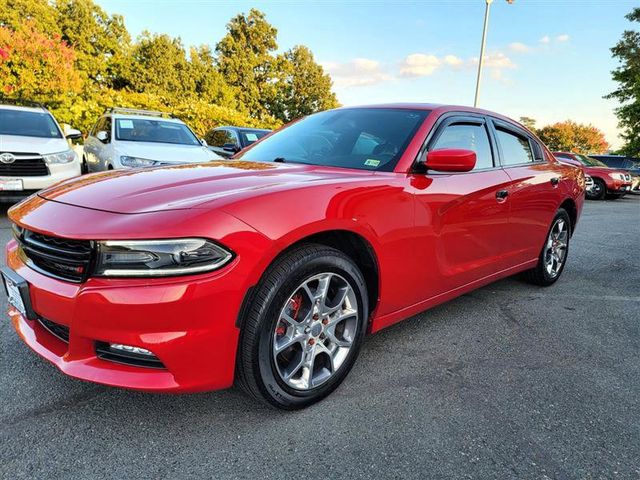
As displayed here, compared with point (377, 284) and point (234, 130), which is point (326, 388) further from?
point (234, 130)

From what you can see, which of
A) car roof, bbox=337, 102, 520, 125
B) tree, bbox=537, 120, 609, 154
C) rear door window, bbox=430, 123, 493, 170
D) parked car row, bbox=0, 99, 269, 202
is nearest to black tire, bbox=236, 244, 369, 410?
rear door window, bbox=430, 123, 493, 170

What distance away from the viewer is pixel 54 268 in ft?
6.15

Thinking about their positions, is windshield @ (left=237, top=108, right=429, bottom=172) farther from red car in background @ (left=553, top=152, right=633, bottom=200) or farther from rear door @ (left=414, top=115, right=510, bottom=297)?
red car in background @ (left=553, top=152, right=633, bottom=200)

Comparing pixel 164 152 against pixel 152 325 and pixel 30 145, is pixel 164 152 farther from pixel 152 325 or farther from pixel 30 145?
pixel 152 325

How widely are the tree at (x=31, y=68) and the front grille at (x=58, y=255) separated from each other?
643 inches

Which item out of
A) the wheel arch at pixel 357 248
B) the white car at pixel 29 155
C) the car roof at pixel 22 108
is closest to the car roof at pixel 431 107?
the wheel arch at pixel 357 248

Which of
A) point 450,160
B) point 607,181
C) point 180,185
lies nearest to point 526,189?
point 450,160

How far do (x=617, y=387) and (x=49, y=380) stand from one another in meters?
2.95

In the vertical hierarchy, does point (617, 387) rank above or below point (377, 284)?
below

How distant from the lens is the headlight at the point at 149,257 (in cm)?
169

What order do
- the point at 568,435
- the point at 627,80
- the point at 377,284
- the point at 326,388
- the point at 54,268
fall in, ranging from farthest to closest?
the point at 627,80
the point at 377,284
the point at 326,388
the point at 568,435
the point at 54,268

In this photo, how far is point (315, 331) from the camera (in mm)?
2184

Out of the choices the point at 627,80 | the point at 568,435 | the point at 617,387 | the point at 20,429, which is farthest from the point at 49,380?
the point at 627,80

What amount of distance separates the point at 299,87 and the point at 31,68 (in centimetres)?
2901
